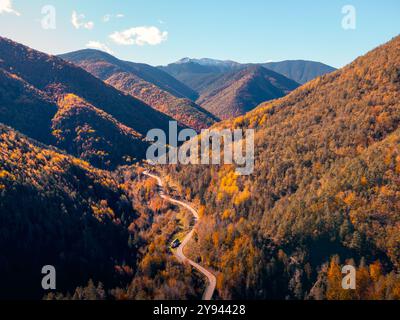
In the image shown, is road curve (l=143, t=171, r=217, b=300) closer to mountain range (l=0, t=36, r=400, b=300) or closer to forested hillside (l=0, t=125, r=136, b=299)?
mountain range (l=0, t=36, r=400, b=300)

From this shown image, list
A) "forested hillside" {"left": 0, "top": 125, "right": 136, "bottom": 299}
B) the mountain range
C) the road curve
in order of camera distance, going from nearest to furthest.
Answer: the road curve
the mountain range
"forested hillside" {"left": 0, "top": 125, "right": 136, "bottom": 299}

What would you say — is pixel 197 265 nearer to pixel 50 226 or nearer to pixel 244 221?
pixel 244 221

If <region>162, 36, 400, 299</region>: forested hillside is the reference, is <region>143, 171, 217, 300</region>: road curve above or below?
below

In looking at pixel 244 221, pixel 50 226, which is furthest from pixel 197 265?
pixel 50 226

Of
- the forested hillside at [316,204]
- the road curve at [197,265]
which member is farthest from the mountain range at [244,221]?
the road curve at [197,265]

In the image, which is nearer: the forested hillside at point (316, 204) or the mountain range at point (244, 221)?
the mountain range at point (244, 221)

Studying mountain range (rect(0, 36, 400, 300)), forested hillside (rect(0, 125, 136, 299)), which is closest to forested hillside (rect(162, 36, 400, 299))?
mountain range (rect(0, 36, 400, 300))

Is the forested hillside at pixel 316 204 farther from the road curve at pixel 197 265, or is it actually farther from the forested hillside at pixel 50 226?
the forested hillside at pixel 50 226
